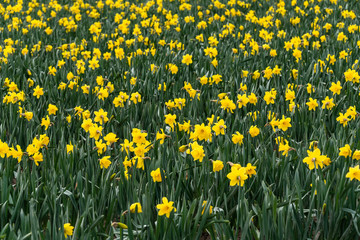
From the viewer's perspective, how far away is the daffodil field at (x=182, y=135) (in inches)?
84.8

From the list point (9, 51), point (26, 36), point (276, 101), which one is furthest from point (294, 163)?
point (26, 36)

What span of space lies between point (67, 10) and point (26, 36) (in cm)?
197

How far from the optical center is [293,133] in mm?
3318

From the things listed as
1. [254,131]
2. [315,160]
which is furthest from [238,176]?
[254,131]

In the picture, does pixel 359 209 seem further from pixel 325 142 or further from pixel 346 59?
pixel 346 59

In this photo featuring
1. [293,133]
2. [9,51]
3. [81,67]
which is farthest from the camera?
[9,51]

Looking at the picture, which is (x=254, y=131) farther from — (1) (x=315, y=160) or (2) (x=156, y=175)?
(2) (x=156, y=175)

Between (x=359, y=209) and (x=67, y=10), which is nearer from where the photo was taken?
(x=359, y=209)

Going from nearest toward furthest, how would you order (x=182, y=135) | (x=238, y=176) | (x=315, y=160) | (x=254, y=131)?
(x=238, y=176), (x=315, y=160), (x=254, y=131), (x=182, y=135)

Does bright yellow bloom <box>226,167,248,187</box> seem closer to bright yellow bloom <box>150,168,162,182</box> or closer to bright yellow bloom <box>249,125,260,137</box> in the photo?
bright yellow bloom <box>150,168,162,182</box>

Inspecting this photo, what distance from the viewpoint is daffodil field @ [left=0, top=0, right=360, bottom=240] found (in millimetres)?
2154

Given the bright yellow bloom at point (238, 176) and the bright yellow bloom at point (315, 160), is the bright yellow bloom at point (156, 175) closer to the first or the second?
the bright yellow bloom at point (238, 176)

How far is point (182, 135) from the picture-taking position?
3.12 m

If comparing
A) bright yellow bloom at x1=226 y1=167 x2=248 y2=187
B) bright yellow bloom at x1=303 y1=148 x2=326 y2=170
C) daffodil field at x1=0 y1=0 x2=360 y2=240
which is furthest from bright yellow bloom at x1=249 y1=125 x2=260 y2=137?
bright yellow bloom at x1=226 y1=167 x2=248 y2=187
